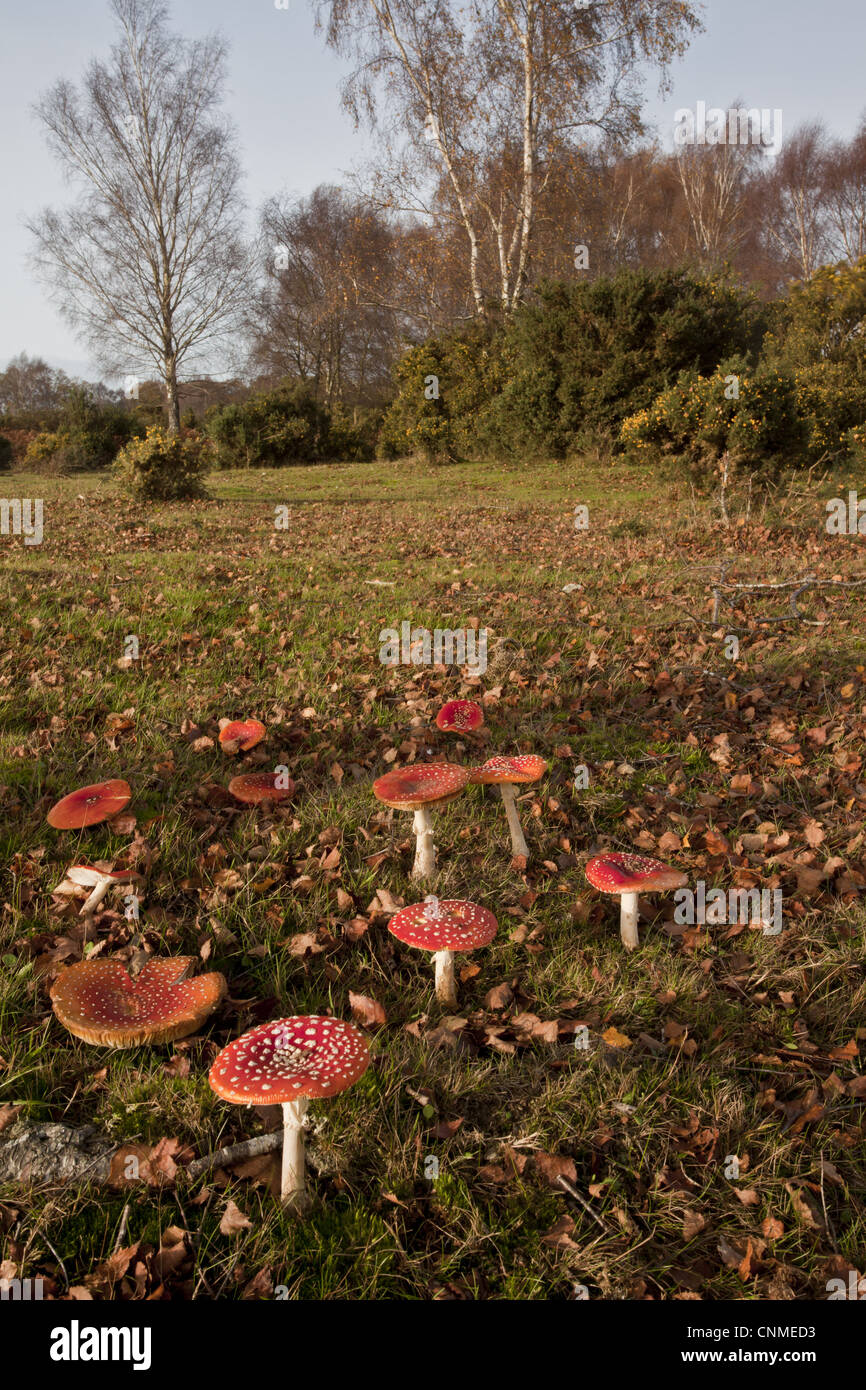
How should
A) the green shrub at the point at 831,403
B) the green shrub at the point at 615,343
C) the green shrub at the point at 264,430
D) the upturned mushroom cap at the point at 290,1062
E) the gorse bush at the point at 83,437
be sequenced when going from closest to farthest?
the upturned mushroom cap at the point at 290,1062, the green shrub at the point at 831,403, the green shrub at the point at 615,343, the gorse bush at the point at 83,437, the green shrub at the point at 264,430

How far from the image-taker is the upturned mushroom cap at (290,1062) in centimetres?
204

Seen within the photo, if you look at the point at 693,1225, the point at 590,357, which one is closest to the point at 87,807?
the point at 693,1225

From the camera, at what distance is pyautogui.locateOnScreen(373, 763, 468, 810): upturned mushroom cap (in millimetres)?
3248

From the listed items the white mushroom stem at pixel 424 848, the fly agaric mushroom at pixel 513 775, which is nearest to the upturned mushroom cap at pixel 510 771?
the fly agaric mushroom at pixel 513 775

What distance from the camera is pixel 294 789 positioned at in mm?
4391

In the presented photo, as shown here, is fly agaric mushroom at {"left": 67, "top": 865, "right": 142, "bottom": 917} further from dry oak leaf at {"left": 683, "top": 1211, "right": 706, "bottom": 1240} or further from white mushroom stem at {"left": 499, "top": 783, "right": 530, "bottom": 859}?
dry oak leaf at {"left": 683, "top": 1211, "right": 706, "bottom": 1240}

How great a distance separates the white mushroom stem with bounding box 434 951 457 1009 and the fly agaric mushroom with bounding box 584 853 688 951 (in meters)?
0.69

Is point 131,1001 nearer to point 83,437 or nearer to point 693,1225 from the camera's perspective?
point 693,1225

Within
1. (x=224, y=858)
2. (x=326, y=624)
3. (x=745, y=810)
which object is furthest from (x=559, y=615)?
(x=224, y=858)

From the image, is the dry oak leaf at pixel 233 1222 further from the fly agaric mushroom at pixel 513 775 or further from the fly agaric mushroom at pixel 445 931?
the fly agaric mushroom at pixel 513 775

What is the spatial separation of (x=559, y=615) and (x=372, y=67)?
73.4 ft

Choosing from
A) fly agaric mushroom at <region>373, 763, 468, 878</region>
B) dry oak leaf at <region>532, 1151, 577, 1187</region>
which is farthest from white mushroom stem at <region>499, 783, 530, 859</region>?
dry oak leaf at <region>532, 1151, 577, 1187</region>
